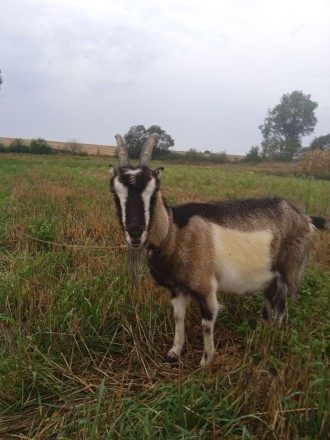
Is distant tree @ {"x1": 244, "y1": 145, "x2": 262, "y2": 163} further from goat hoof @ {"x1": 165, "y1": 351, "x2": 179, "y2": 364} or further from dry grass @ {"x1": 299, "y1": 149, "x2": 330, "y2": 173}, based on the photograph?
goat hoof @ {"x1": 165, "y1": 351, "x2": 179, "y2": 364}

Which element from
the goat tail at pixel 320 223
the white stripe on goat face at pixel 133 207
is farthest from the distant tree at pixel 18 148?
the white stripe on goat face at pixel 133 207

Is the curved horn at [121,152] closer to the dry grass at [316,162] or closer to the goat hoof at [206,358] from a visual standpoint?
the goat hoof at [206,358]

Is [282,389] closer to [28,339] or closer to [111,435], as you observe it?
[111,435]

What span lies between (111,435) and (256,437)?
831 mm

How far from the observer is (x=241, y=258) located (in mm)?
3650

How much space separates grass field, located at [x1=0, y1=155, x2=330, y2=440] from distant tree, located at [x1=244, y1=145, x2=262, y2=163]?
138 feet

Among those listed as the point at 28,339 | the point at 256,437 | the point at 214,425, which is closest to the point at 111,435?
the point at 214,425

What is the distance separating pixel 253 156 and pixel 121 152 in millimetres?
45441

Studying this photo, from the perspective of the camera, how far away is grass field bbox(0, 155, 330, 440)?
237cm

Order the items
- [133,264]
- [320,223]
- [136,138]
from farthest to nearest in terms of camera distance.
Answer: [136,138] → [320,223] → [133,264]

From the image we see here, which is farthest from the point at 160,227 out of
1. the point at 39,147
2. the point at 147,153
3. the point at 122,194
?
the point at 39,147

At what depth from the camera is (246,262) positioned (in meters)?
3.68

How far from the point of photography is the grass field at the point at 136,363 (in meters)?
2.37

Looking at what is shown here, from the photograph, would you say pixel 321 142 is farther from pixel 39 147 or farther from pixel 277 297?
pixel 277 297
